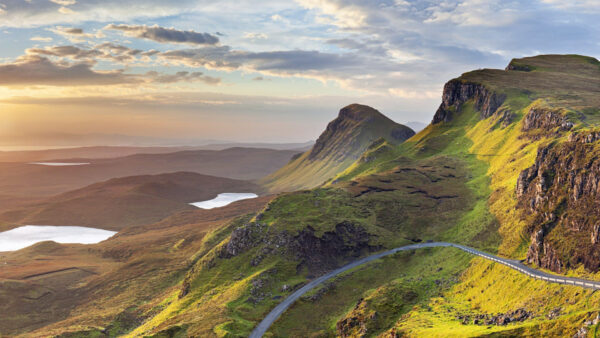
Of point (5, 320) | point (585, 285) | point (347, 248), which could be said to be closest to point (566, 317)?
point (585, 285)

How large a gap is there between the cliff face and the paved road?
5.01 metres

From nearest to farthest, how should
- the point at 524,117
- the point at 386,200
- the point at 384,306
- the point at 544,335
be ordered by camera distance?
the point at 544,335
the point at 384,306
the point at 386,200
the point at 524,117

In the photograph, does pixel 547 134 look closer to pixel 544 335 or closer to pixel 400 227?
pixel 400 227

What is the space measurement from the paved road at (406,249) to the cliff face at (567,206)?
5005 mm

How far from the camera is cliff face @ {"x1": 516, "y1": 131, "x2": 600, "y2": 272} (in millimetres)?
88500

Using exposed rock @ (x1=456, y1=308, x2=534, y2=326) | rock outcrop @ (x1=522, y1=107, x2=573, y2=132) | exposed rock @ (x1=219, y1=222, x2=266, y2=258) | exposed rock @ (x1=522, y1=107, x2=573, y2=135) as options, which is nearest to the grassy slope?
exposed rock @ (x1=456, y1=308, x2=534, y2=326)

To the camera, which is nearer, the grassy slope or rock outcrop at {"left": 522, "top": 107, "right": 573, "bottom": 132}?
the grassy slope

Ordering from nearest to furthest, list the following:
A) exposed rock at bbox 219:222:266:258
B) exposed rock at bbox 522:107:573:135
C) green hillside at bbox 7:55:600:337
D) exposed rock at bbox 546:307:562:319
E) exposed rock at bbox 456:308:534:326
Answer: exposed rock at bbox 546:307:562:319, exposed rock at bbox 456:308:534:326, green hillside at bbox 7:55:600:337, exposed rock at bbox 219:222:266:258, exposed rock at bbox 522:107:573:135

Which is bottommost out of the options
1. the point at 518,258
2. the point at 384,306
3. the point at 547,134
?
the point at 384,306

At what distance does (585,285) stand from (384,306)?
4325cm

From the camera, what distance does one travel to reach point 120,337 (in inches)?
5167

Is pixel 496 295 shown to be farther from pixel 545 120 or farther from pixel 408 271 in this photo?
pixel 545 120

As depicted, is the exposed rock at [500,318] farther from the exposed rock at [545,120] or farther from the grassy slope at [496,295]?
the exposed rock at [545,120]

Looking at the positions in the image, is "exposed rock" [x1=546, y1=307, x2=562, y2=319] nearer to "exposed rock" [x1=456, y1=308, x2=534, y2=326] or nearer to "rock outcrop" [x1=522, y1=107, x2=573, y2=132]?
"exposed rock" [x1=456, y1=308, x2=534, y2=326]
